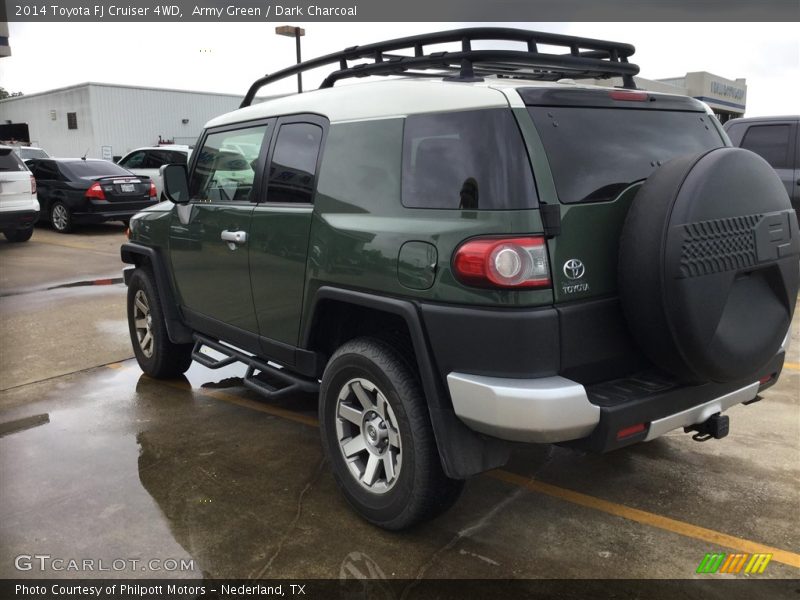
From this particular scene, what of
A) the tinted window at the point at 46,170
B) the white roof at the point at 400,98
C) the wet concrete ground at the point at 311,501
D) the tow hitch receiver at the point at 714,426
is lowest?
the wet concrete ground at the point at 311,501

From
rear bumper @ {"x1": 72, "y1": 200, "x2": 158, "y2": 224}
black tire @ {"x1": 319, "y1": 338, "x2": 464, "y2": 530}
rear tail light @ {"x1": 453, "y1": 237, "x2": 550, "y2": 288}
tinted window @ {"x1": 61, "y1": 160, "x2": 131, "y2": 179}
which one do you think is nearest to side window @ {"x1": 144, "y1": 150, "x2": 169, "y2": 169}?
tinted window @ {"x1": 61, "y1": 160, "x2": 131, "y2": 179}

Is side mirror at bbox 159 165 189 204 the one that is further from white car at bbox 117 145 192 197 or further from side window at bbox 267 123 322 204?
white car at bbox 117 145 192 197

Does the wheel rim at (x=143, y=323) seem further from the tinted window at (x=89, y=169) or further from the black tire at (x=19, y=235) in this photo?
the tinted window at (x=89, y=169)

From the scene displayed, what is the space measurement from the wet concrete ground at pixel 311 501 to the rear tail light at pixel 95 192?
990 cm

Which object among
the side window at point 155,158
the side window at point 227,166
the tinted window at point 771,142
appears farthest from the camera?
the side window at point 155,158

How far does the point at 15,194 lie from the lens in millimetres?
12062

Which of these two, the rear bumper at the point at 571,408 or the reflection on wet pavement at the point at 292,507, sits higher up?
the rear bumper at the point at 571,408

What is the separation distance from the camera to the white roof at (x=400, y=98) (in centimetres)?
276

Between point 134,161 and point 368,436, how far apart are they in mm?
16287

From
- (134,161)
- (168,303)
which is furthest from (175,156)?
(168,303)

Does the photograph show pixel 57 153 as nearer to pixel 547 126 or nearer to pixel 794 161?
pixel 794 161

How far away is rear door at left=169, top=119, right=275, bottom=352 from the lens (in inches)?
158

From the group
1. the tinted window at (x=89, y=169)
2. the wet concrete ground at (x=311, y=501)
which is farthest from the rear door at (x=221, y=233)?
the tinted window at (x=89, y=169)

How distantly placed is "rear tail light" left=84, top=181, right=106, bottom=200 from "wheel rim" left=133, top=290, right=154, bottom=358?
9.66 m
